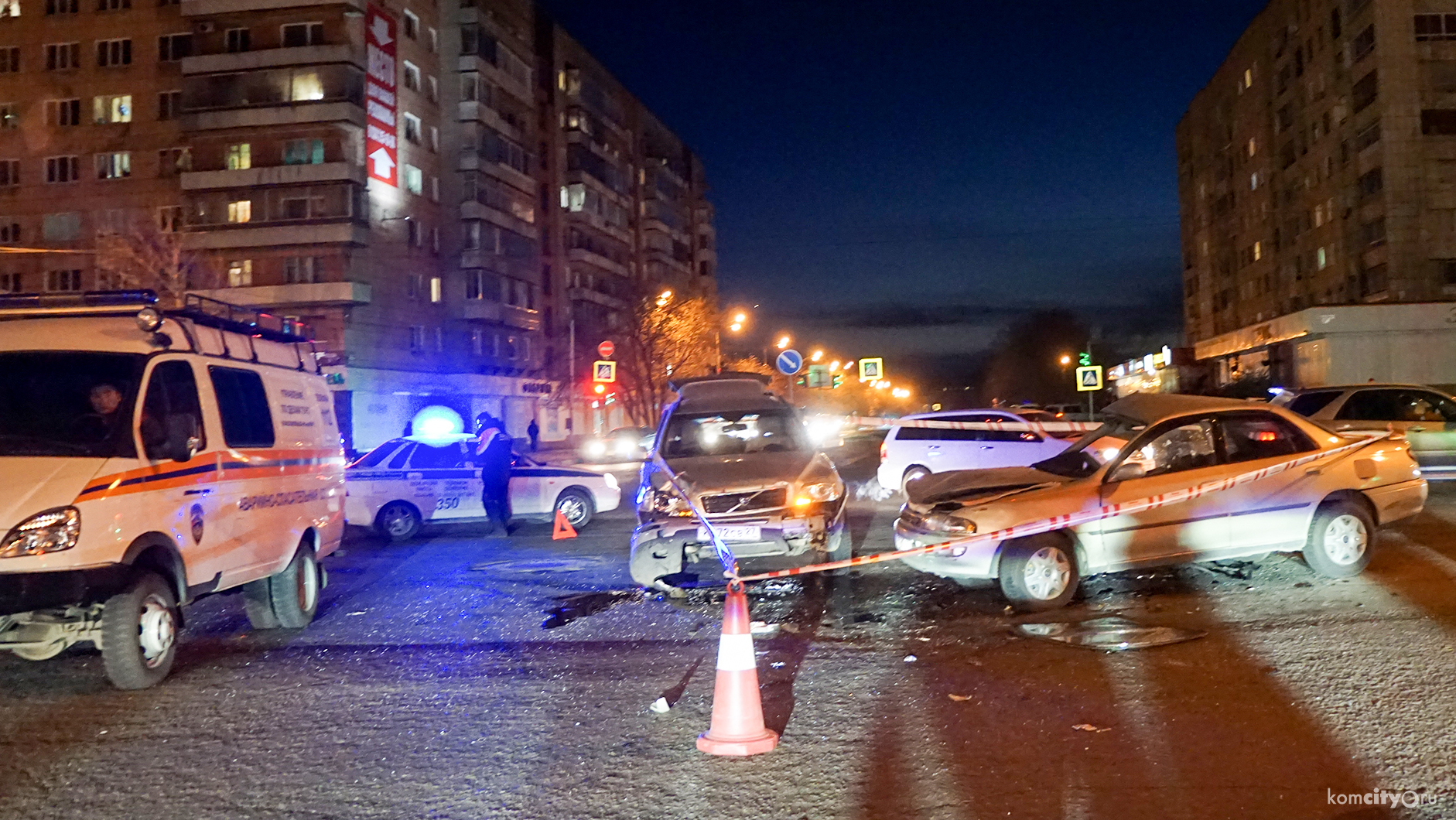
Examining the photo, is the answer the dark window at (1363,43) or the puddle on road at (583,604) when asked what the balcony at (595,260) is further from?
the puddle on road at (583,604)

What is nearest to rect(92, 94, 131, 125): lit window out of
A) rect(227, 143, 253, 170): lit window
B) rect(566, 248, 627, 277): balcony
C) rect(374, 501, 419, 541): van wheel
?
rect(227, 143, 253, 170): lit window

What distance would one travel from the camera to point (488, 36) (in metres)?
52.1

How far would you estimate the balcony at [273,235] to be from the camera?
1700 inches

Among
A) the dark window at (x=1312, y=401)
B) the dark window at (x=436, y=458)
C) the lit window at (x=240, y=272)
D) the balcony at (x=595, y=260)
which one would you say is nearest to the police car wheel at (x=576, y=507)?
the dark window at (x=436, y=458)

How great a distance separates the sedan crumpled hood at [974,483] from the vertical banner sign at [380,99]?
133ft

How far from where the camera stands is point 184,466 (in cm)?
684

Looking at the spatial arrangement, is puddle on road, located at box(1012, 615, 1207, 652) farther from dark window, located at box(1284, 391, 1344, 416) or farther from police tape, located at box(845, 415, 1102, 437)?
dark window, located at box(1284, 391, 1344, 416)

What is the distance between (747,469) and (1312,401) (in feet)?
38.5

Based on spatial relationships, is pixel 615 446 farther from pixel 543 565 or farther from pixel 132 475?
pixel 132 475

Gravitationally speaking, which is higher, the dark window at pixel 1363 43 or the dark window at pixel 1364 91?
the dark window at pixel 1363 43

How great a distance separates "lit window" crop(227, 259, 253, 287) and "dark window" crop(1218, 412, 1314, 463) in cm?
4379

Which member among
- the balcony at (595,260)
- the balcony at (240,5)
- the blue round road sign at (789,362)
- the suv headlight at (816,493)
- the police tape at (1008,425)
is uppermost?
the balcony at (240,5)

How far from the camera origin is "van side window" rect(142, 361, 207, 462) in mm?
6529

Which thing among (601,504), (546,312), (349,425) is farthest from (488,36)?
(601,504)
